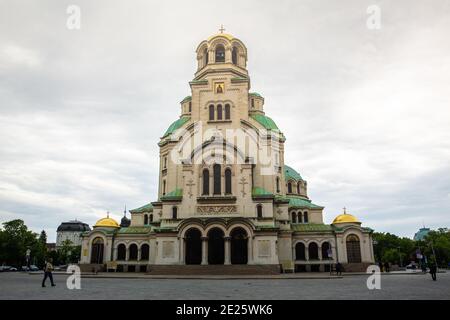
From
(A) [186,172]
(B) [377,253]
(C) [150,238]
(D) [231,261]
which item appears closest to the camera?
(D) [231,261]

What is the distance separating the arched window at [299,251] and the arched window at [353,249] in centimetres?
530

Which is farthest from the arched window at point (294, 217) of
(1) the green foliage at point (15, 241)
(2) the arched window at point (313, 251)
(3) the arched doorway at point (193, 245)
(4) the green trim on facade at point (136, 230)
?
(1) the green foliage at point (15, 241)

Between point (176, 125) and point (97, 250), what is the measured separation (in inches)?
799

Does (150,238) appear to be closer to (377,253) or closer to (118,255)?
(118,255)

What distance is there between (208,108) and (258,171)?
10.3 meters

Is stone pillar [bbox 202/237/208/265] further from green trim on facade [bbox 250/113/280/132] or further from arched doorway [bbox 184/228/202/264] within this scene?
green trim on facade [bbox 250/113/280/132]

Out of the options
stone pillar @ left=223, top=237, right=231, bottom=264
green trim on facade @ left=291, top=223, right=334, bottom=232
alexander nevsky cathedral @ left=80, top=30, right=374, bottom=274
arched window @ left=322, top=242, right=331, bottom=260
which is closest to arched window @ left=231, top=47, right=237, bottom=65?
alexander nevsky cathedral @ left=80, top=30, right=374, bottom=274

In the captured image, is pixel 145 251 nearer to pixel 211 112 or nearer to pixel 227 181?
pixel 227 181

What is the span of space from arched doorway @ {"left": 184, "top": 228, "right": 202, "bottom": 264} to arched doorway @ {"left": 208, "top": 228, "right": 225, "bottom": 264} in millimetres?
1151

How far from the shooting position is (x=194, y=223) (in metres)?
38.7

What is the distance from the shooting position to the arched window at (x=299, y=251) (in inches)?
1747
